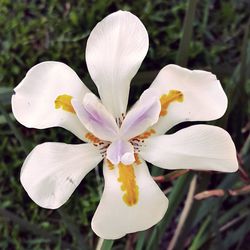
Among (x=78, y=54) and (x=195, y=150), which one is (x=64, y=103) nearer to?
(x=195, y=150)

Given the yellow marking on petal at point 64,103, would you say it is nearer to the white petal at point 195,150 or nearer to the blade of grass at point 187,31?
the white petal at point 195,150

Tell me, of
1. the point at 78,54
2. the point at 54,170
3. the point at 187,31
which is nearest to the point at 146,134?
the point at 54,170

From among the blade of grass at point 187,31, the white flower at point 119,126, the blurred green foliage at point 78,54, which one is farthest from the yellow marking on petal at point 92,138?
the blurred green foliage at point 78,54

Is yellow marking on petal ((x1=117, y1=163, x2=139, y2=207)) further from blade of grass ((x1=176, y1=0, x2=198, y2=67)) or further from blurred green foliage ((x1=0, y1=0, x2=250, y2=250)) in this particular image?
blurred green foliage ((x1=0, y1=0, x2=250, y2=250))

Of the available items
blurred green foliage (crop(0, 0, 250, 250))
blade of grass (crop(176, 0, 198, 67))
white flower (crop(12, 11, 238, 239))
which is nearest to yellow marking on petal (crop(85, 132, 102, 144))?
white flower (crop(12, 11, 238, 239))

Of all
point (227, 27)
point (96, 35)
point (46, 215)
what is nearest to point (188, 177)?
point (96, 35)

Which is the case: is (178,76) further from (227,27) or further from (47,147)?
(227,27)
